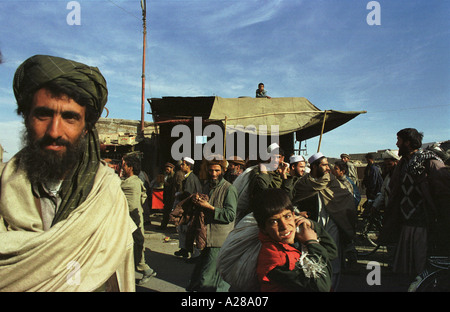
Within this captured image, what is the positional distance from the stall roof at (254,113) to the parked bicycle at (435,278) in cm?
549

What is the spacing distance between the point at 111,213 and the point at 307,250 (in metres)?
1.22

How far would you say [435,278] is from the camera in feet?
10.3

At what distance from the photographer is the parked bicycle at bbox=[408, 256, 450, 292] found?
3070 millimetres

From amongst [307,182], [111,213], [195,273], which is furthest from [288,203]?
[195,273]

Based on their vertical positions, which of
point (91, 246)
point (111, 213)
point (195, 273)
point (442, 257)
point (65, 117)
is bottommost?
point (195, 273)

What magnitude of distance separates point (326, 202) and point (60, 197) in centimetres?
316

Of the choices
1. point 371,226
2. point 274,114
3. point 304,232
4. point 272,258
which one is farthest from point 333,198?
point 274,114

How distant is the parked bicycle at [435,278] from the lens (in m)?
3.07

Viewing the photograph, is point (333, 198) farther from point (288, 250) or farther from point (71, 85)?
point (71, 85)

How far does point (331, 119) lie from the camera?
8969mm

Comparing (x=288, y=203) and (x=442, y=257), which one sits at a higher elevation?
(x=288, y=203)
